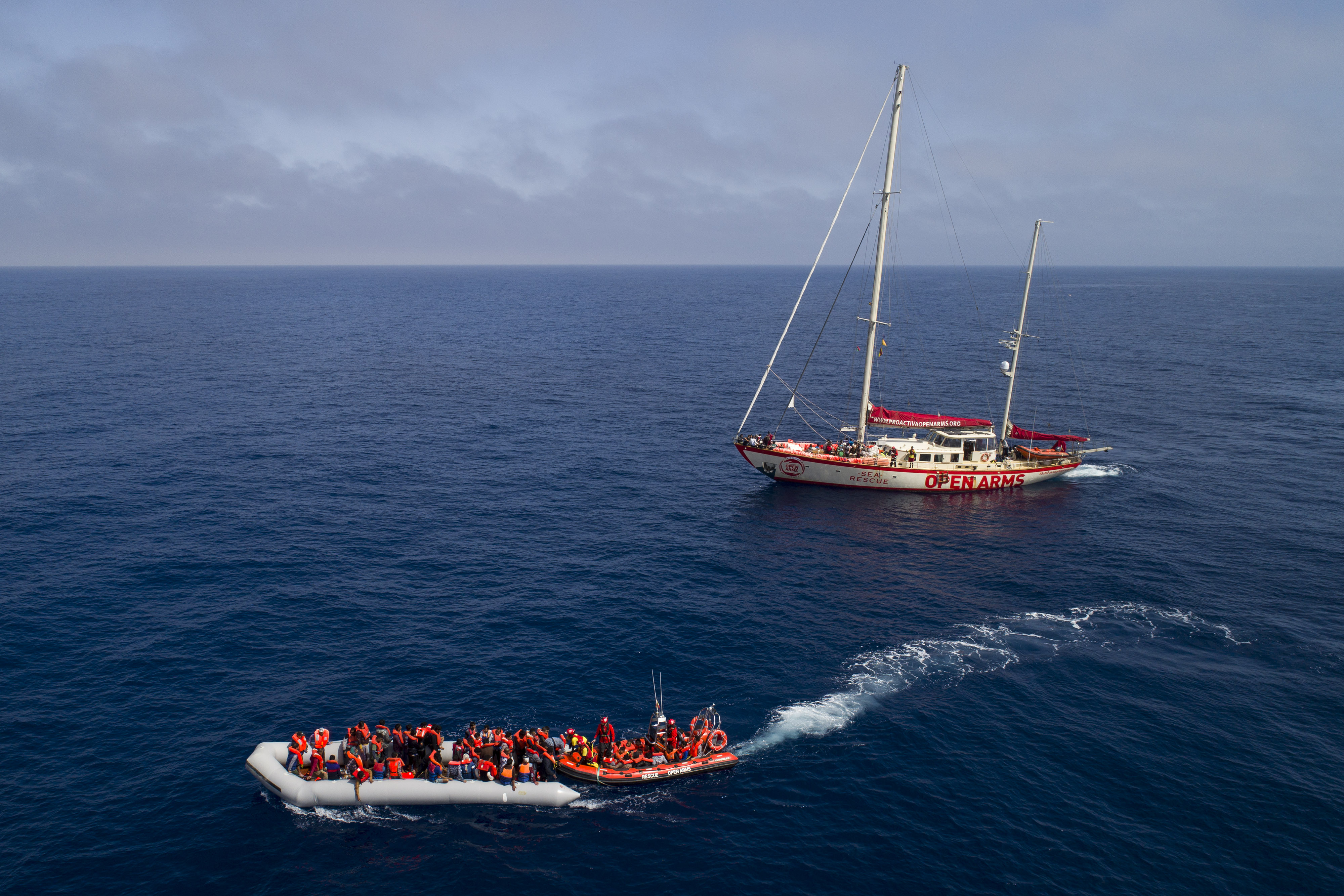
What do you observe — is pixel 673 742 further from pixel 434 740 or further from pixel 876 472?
pixel 876 472

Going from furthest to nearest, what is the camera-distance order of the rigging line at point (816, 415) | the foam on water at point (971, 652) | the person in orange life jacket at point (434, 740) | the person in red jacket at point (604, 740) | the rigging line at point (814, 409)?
1. the rigging line at point (814, 409)
2. the rigging line at point (816, 415)
3. the foam on water at point (971, 652)
4. the person in red jacket at point (604, 740)
5. the person in orange life jacket at point (434, 740)

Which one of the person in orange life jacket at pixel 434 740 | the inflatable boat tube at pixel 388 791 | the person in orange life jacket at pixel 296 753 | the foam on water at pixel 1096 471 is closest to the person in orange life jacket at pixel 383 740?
the inflatable boat tube at pixel 388 791

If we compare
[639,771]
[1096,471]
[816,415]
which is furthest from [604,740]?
[816,415]

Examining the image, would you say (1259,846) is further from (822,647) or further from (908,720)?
(822,647)

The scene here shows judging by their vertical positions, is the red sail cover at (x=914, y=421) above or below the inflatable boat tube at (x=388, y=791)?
above

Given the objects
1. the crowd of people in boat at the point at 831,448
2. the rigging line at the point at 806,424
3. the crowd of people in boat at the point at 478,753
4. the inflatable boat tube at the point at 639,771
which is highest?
the crowd of people in boat at the point at 831,448

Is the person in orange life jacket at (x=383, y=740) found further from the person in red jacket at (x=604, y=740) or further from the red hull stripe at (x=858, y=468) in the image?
the red hull stripe at (x=858, y=468)

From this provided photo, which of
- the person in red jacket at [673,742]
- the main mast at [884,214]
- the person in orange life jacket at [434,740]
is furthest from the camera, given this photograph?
the main mast at [884,214]

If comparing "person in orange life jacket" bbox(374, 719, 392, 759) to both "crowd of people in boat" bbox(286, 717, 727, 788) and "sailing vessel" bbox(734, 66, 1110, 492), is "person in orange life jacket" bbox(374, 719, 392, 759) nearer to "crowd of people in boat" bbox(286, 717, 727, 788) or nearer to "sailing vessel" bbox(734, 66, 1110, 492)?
"crowd of people in boat" bbox(286, 717, 727, 788)
